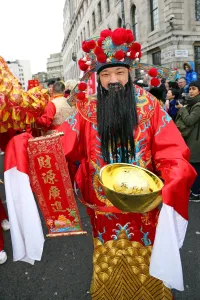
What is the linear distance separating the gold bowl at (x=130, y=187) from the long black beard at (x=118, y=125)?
0.14m

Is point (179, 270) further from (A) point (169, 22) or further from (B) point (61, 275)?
(A) point (169, 22)

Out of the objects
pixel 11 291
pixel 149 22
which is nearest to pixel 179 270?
pixel 11 291

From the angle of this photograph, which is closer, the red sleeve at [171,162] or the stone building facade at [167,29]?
the red sleeve at [171,162]

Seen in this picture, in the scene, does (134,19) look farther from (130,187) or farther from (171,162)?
(130,187)

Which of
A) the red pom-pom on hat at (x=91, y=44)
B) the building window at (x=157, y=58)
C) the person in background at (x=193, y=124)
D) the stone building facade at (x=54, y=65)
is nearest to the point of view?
the red pom-pom on hat at (x=91, y=44)

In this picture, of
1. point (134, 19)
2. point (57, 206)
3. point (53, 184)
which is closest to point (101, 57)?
point (53, 184)

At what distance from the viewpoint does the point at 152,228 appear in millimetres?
Answer: 1771

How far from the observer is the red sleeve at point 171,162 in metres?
1.44

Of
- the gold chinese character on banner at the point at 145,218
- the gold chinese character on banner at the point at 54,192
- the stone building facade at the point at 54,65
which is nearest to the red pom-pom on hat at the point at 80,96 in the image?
the gold chinese character on banner at the point at 54,192

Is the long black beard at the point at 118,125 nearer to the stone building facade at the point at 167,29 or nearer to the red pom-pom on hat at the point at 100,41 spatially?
the red pom-pom on hat at the point at 100,41

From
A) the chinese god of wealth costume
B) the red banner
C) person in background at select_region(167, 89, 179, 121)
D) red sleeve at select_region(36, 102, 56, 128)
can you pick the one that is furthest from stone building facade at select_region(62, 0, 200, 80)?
the red banner

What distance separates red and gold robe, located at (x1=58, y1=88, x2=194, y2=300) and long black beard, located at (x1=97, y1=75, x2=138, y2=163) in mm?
45

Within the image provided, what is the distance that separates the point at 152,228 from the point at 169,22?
14.1 metres

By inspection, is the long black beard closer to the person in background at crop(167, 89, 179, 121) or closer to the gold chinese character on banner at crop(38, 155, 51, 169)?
the gold chinese character on banner at crop(38, 155, 51, 169)
